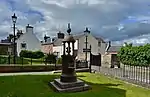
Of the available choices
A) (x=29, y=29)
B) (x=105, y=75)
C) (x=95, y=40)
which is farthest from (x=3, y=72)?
(x=95, y=40)

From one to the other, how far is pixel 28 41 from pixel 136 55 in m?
34.8

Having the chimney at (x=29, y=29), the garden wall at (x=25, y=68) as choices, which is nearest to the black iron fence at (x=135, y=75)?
the garden wall at (x=25, y=68)

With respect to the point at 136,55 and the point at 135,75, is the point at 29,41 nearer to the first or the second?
the point at 136,55

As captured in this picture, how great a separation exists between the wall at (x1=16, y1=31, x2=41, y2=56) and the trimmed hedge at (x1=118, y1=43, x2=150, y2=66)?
31.4 m

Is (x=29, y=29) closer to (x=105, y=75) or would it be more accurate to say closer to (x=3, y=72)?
(x=3, y=72)

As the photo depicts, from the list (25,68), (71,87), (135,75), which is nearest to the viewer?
(71,87)

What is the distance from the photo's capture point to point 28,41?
55875 millimetres

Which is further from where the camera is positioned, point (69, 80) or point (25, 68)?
point (25, 68)

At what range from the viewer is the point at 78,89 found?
11617 millimetres

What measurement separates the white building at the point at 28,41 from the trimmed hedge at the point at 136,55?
3131 cm

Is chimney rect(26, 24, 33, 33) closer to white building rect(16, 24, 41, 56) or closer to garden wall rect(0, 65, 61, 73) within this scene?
white building rect(16, 24, 41, 56)

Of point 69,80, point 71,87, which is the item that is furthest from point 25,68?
point 71,87

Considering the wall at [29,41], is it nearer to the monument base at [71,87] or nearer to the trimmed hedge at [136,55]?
the trimmed hedge at [136,55]

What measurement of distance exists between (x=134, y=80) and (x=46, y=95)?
5.92m
